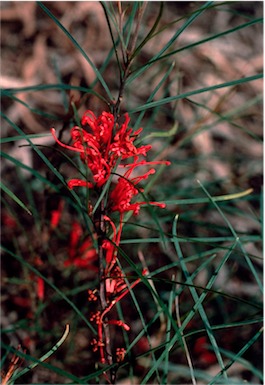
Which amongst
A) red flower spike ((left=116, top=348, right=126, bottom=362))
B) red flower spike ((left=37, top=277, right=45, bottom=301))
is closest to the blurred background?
red flower spike ((left=37, top=277, right=45, bottom=301))

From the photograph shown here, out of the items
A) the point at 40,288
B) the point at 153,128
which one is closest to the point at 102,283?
the point at 40,288

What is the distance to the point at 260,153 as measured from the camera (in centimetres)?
110

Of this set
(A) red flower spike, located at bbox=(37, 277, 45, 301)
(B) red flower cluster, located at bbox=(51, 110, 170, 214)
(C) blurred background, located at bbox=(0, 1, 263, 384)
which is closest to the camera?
(B) red flower cluster, located at bbox=(51, 110, 170, 214)

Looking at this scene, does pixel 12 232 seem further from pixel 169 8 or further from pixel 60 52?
pixel 169 8

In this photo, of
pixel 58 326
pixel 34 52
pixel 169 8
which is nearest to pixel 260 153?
pixel 169 8

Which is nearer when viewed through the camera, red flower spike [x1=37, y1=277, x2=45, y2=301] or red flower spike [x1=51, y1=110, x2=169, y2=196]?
red flower spike [x1=51, y1=110, x2=169, y2=196]

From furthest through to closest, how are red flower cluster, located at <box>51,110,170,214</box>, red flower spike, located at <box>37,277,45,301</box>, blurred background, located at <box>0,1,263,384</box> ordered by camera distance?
blurred background, located at <box>0,1,263,384</box> < red flower spike, located at <box>37,277,45,301</box> < red flower cluster, located at <box>51,110,170,214</box>

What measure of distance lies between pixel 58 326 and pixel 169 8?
2.59 feet

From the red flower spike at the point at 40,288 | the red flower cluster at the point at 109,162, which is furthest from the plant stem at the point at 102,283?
the red flower spike at the point at 40,288

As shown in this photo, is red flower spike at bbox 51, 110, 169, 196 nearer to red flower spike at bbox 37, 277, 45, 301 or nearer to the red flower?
the red flower

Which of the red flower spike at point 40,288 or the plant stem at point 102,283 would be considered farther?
the red flower spike at point 40,288

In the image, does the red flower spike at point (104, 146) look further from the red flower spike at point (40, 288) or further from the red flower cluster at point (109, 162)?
the red flower spike at point (40, 288)

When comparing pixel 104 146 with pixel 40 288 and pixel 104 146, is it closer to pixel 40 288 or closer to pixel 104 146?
pixel 104 146

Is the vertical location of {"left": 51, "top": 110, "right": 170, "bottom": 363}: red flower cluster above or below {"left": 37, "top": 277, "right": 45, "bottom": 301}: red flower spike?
above
